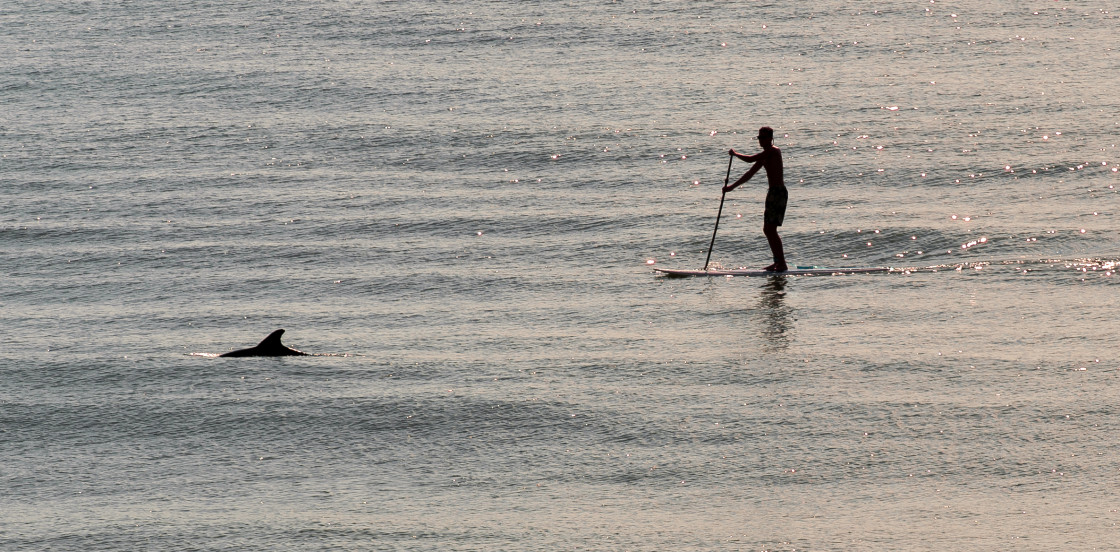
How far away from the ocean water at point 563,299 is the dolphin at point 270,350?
158 millimetres

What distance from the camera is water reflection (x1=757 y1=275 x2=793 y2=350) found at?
1229cm

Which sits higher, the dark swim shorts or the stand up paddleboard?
the dark swim shorts

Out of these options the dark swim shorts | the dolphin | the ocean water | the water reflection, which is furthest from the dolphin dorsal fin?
the dark swim shorts

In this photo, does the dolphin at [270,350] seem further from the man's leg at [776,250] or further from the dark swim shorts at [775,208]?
the dark swim shorts at [775,208]

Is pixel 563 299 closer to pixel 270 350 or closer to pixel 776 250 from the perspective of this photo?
pixel 776 250

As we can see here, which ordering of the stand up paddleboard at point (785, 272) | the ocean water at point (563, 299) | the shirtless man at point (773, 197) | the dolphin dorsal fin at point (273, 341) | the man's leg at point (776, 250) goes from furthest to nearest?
the shirtless man at point (773, 197), the man's leg at point (776, 250), the stand up paddleboard at point (785, 272), the dolphin dorsal fin at point (273, 341), the ocean water at point (563, 299)

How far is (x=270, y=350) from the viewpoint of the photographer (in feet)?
40.3

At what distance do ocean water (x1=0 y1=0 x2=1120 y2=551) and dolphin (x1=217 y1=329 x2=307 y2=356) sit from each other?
0.16m

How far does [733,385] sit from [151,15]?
33994 mm

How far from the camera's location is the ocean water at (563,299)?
848cm

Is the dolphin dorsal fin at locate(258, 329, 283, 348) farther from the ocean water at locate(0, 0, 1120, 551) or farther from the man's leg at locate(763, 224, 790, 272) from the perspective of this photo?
the man's leg at locate(763, 224, 790, 272)

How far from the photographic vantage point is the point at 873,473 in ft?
28.6

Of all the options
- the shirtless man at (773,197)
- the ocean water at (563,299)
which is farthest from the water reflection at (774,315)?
the shirtless man at (773,197)

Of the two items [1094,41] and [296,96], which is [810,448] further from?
[1094,41]
